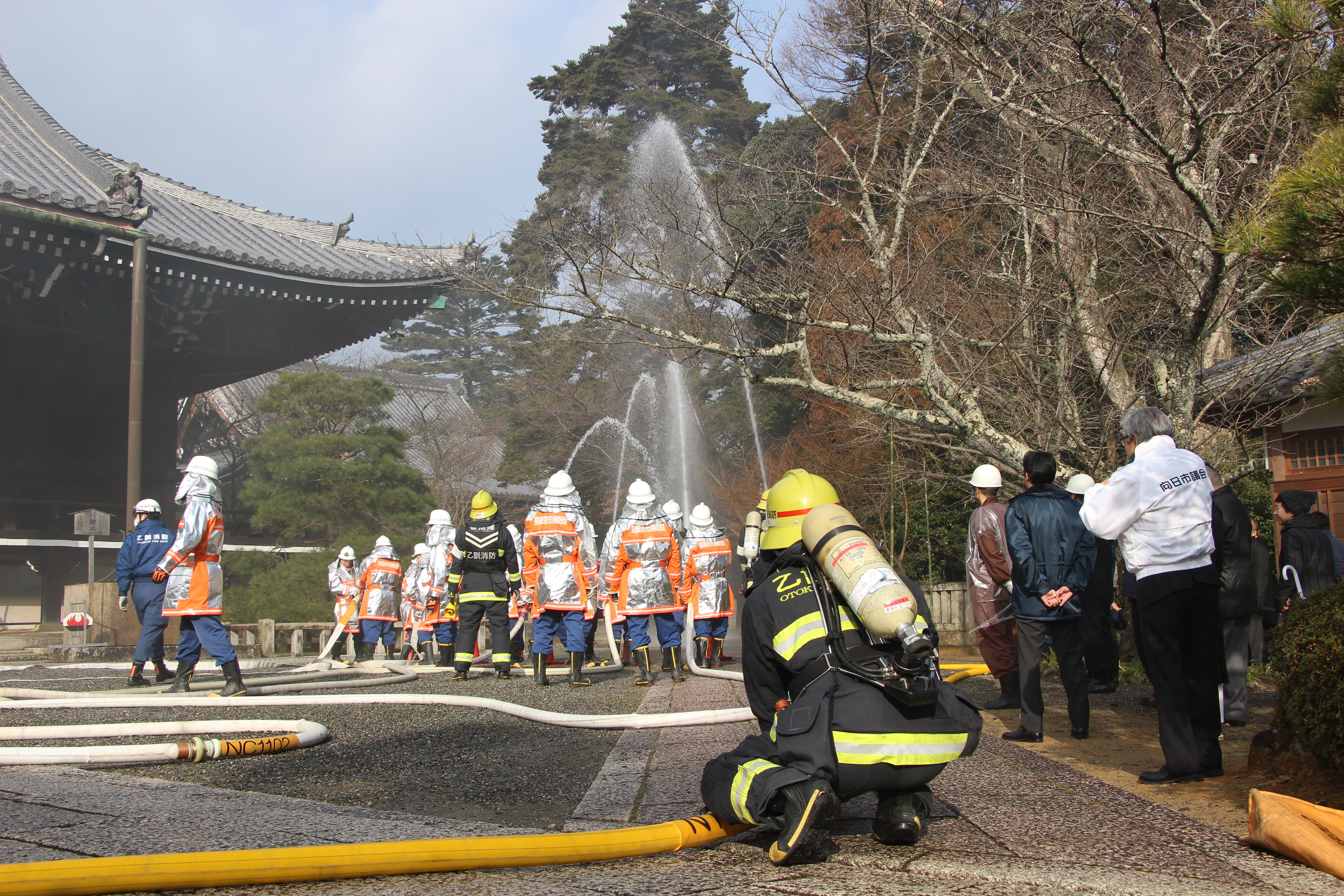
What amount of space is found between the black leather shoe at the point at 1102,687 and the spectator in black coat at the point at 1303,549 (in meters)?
1.40

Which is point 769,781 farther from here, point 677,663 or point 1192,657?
point 677,663

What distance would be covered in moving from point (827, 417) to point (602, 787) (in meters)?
13.2

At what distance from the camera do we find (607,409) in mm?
26547

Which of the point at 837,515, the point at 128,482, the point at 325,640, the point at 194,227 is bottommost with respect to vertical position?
the point at 325,640

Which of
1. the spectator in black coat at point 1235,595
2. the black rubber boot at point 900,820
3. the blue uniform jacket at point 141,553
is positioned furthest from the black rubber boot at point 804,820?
the blue uniform jacket at point 141,553

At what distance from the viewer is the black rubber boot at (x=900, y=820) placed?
309cm

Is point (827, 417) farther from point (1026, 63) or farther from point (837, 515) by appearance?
point (837, 515)

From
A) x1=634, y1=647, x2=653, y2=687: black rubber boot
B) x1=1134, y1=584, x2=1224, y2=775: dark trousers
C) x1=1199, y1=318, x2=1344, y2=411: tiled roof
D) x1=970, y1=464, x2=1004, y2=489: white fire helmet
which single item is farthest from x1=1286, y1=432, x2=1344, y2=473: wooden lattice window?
x1=1134, y1=584, x2=1224, y2=775: dark trousers

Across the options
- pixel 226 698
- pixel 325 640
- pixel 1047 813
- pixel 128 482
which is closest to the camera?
pixel 1047 813

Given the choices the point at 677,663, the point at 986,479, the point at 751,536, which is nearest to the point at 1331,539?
the point at 986,479

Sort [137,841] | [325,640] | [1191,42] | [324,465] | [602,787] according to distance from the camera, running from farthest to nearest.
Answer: [324,465]
[325,640]
[1191,42]
[602,787]
[137,841]

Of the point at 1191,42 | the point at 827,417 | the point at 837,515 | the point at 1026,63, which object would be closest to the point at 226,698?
the point at 837,515

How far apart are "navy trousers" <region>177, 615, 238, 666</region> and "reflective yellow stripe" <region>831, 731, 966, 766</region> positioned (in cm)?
626

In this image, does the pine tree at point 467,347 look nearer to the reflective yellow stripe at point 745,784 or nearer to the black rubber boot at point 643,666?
the black rubber boot at point 643,666
